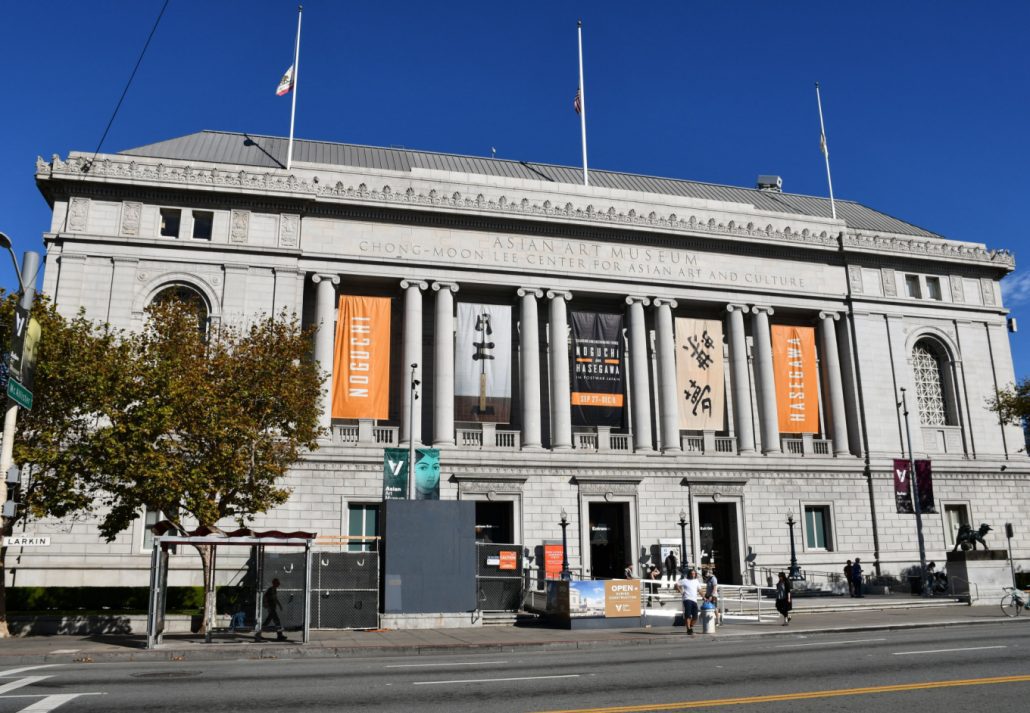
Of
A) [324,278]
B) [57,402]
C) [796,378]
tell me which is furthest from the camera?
[796,378]

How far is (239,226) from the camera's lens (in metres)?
42.9

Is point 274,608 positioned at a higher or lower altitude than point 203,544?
lower

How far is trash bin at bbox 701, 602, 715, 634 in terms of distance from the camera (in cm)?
2612

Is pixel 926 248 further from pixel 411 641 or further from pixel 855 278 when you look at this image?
pixel 411 641

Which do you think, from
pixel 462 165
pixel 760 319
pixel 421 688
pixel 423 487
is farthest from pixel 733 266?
pixel 421 688

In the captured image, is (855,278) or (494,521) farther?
(855,278)

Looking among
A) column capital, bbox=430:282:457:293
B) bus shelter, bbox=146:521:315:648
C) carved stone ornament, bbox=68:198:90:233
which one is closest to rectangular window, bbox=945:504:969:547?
column capital, bbox=430:282:457:293

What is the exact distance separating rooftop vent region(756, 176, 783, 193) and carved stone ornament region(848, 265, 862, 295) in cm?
1625

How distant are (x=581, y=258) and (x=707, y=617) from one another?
25.7 metres

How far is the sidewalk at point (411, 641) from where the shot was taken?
20.8 meters

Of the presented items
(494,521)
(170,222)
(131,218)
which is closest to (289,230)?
(170,222)

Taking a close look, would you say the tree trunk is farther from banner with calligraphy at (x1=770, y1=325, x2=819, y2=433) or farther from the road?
banner with calligraphy at (x1=770, y1=325, x2=819, y2=433)

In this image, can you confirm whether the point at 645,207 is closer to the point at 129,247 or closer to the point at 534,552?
the point at 534,552

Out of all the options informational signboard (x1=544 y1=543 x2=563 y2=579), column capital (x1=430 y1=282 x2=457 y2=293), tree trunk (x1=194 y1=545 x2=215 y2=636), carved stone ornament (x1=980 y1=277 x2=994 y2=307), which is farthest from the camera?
carved stone ornament (x1=980 y1=277 x2=994 y2=307)
